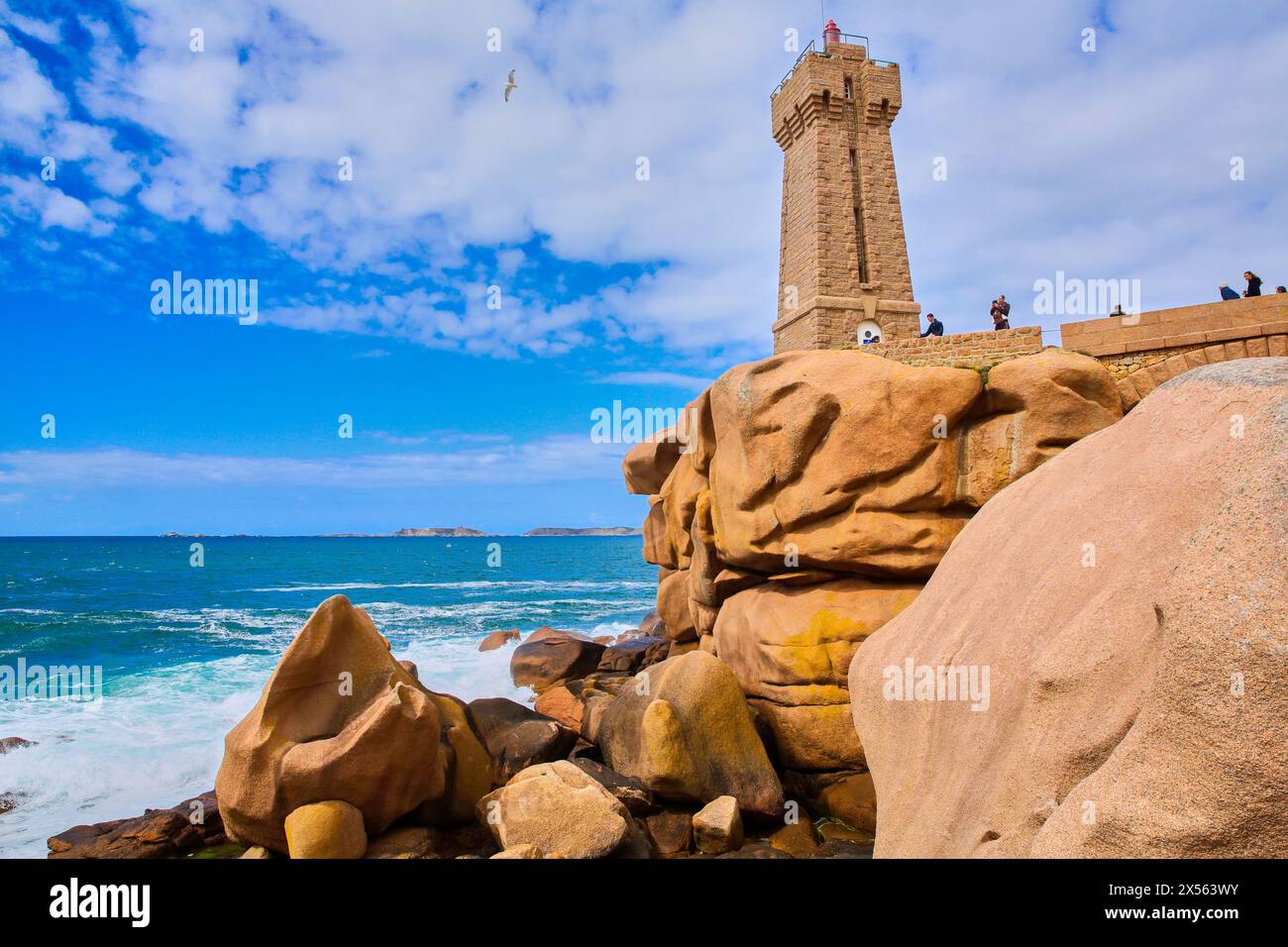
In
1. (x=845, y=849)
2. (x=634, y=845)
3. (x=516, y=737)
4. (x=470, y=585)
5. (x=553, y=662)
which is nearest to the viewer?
(x=634, y=845)

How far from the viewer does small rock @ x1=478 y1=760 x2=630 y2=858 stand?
25.9 feet

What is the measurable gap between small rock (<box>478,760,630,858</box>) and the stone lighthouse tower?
15.3 meters

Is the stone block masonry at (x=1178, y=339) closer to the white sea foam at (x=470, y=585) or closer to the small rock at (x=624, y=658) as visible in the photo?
the small rock at (x=624, y=658)

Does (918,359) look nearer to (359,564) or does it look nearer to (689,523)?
(689,523)

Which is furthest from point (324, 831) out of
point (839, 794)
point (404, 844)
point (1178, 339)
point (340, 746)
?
point (1178, 339)

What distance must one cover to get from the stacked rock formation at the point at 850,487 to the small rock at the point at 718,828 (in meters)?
1.80

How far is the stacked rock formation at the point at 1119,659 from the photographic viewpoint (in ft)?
9.39

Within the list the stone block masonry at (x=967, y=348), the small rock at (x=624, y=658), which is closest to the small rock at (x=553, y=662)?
the small rock at (x=624, y=658)

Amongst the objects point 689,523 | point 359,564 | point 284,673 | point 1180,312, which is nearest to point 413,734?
point 284,673

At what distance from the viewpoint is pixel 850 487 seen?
11.2 metres

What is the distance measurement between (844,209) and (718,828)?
1834 centimetres

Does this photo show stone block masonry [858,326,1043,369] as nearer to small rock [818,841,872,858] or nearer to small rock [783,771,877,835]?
small rock [783,771,877,835]

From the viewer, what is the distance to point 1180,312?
39.5 ft

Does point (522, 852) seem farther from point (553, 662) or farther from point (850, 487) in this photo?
point (553, 662)
